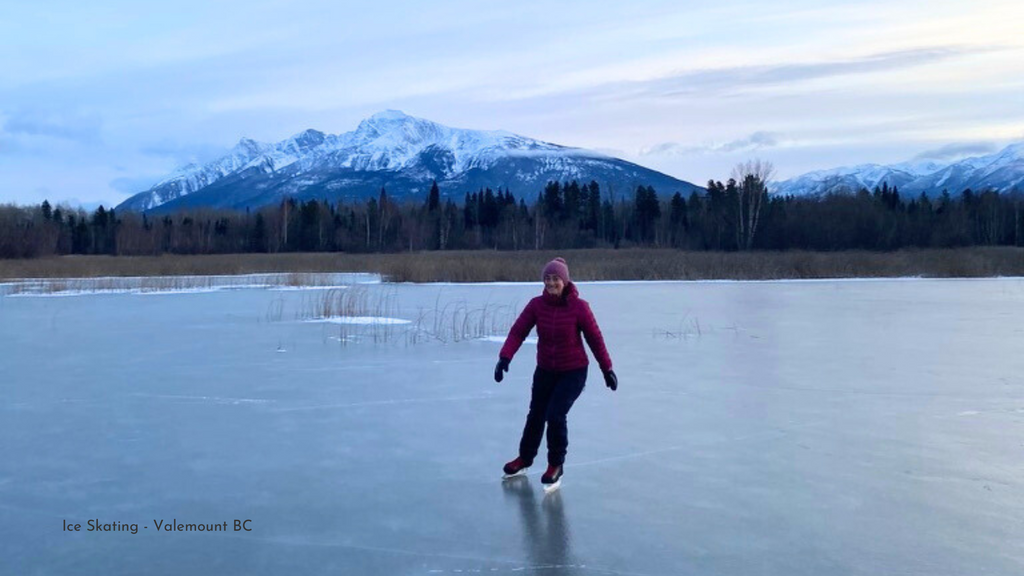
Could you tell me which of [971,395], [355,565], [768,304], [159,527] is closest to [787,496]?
[355,565]

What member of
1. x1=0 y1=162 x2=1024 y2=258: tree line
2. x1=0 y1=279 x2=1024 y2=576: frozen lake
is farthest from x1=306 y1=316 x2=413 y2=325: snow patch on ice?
x1=0 y1=162 x2=1024 y2=258: tree line

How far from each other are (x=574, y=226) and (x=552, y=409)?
61.9 meters

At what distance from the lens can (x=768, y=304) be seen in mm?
16406

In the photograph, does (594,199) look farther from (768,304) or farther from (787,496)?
(787,496)

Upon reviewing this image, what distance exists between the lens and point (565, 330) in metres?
4.56

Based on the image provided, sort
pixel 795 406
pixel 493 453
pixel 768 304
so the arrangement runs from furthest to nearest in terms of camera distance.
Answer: pixel 768 304 → pixel 795 406 → pixel 493 453

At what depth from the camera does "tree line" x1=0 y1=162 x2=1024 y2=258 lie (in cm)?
4859

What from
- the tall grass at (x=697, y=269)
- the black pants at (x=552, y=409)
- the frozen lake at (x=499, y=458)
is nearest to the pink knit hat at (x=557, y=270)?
the black pants at (x=552, y=409)

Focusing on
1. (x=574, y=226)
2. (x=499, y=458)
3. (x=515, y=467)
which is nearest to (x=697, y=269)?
(x=499, y=458)

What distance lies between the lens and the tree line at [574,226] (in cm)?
4859

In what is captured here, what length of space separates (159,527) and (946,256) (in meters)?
28.1

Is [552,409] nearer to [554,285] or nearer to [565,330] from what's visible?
[565,330]

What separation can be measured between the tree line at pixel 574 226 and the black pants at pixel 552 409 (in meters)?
42.1

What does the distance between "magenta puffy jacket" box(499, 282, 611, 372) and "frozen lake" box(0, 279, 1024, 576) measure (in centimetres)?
64
